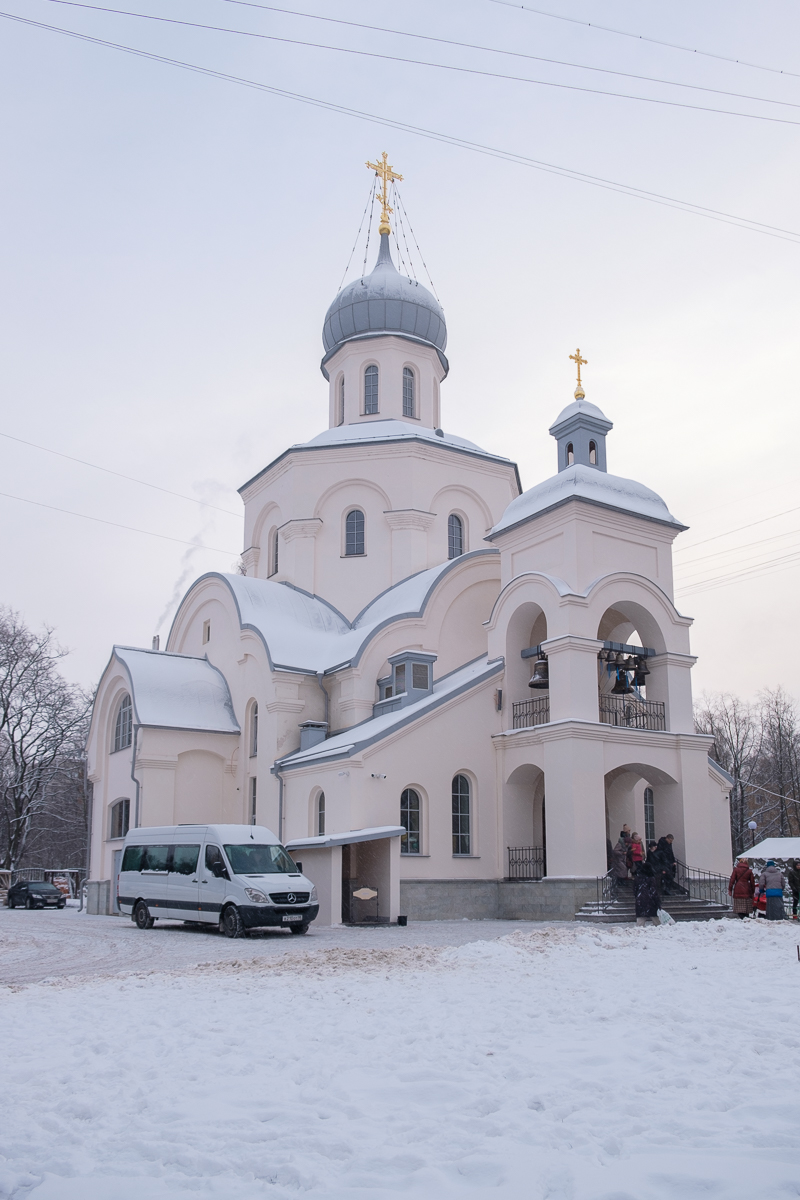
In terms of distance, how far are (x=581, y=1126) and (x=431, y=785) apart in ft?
52.5

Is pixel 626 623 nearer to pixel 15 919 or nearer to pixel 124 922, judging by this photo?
pixel 124 922

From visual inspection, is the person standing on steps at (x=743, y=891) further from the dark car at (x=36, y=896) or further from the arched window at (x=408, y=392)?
the dark car at (x=36, y=896)

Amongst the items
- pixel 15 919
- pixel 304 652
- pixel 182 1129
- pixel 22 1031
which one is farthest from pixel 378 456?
pixel 182 1129

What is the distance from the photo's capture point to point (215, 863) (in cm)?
1622

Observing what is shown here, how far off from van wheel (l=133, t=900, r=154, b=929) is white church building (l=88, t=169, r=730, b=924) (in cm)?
291

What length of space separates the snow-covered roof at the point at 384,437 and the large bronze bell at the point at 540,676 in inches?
353

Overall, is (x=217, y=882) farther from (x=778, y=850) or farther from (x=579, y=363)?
(x=778, y=850)

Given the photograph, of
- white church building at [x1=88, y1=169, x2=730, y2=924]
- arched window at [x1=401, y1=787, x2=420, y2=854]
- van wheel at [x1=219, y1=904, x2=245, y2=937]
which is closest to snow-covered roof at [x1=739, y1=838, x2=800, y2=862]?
white church building at [x1=88, y1=169, x2=730, y2=924]

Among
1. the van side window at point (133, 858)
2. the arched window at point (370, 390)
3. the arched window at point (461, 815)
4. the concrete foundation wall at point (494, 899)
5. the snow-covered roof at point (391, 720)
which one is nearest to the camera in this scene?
the van side window at point (133, 858)

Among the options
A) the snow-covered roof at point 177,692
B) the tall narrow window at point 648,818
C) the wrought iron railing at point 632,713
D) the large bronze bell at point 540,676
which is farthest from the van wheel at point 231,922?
the tall narrow window at point 648,818

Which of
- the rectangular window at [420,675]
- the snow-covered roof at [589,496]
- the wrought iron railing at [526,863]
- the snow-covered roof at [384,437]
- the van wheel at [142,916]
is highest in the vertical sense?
the snow-covered roof at [384,437]

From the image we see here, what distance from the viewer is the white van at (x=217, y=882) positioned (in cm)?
1532

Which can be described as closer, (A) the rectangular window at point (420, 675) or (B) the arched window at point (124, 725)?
(A) the rectangular window at point (420, 675)

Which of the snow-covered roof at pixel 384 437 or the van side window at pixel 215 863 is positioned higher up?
the snow-covered roof at pixel 384 437
